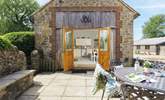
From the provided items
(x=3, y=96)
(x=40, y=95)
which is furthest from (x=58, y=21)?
(x=3, y=96)

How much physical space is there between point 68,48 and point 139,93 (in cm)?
1059

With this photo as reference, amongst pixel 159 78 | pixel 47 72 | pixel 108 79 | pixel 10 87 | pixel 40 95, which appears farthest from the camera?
pixel 47 72

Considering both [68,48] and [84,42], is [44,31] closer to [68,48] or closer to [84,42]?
[68,48]

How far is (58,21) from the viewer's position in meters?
14.9

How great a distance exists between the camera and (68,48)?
15.0 metres

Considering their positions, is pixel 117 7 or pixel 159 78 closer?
pixel 159 78

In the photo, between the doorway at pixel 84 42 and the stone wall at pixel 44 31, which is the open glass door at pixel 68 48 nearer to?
the stone wall at pixel 44 31

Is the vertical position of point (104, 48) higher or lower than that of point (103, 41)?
lower

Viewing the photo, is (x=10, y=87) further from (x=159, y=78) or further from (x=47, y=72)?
(x=47, y=72)

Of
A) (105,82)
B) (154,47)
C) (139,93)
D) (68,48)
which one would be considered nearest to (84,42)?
(68,48)

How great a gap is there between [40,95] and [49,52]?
6.81 meters

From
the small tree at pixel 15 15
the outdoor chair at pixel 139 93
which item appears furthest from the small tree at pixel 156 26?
the outdoor chair at pixel 139 93

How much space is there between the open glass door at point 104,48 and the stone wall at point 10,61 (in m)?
4.57

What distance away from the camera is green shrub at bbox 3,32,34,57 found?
15.8m
